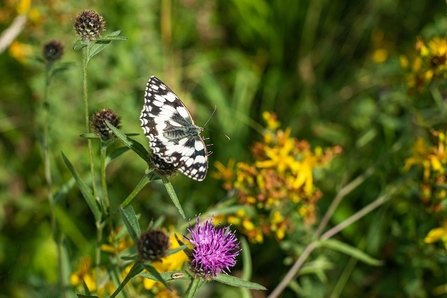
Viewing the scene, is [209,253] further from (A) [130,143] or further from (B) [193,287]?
(A) [130,143]

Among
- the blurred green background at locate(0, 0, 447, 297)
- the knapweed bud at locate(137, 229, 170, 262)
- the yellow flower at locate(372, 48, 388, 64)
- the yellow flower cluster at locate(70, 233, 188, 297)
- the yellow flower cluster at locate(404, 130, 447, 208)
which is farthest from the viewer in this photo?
the yellow flower at locate(372, 48, 388, 64)

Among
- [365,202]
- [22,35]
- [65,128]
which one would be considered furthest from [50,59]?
[365,202]

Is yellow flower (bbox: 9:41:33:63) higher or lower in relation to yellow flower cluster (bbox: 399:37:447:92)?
lower

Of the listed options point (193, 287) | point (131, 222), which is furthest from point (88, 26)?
point (193, 287)

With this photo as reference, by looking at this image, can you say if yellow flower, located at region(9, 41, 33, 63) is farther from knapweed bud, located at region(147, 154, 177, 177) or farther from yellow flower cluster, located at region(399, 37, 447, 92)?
yellow flower cluster, located at region(399, 37, 447, 92)

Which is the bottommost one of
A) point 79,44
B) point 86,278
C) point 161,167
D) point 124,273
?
point 86,278

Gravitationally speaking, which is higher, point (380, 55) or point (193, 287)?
point (380, 55)

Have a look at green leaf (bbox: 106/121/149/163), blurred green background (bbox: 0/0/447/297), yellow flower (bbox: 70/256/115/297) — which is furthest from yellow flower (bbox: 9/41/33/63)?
green leaf (bbox: 106/121/149/163)
